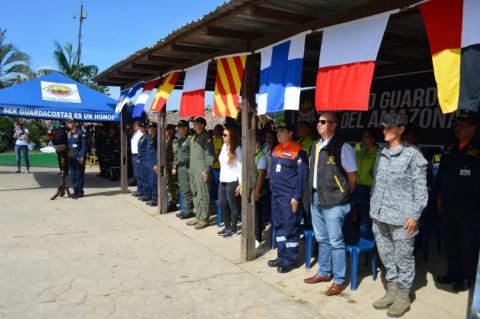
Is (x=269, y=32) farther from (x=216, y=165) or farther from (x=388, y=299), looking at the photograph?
(x=388, y=299)

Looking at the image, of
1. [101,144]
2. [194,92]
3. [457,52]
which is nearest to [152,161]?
[194,92]

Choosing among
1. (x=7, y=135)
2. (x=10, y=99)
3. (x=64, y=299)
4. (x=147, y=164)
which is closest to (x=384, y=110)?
(x=147, y=164)

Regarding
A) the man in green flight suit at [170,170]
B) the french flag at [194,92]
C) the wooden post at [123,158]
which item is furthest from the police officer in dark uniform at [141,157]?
the french flag at [194,92]

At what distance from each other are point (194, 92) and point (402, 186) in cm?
407

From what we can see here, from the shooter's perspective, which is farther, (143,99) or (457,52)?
(143,99)

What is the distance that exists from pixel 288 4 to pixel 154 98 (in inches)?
184

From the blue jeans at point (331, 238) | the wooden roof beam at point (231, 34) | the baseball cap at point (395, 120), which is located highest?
the wooden roof beam at point (231, 34)

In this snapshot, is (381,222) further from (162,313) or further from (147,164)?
(147,164)

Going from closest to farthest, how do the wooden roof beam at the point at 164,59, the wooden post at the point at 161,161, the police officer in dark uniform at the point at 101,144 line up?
the wooden roof beam at the point at 164,59 → the wooden post at the point at 161,161 → the police officer in dark uniform at the point at 101,144

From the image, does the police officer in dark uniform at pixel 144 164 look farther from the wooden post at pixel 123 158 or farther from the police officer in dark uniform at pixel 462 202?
the police officer in dark uniform at pixel 462 202

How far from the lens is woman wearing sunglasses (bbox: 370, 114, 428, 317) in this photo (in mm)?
3514

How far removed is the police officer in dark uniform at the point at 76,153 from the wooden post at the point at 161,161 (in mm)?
2737

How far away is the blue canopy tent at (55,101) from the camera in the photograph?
11.2 meters

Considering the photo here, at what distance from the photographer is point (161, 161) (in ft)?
27.2
